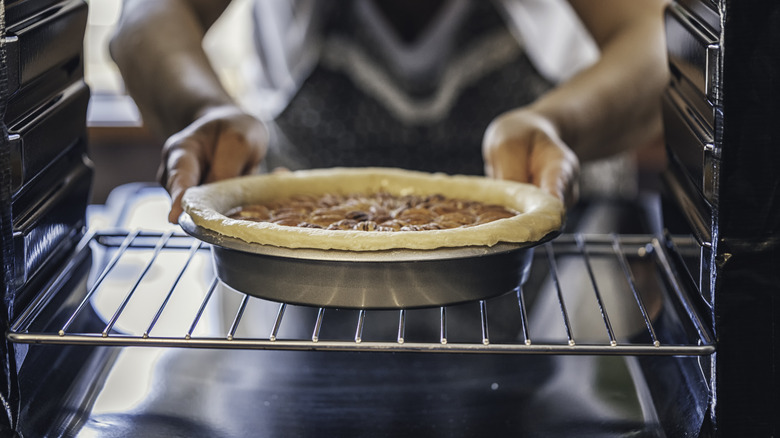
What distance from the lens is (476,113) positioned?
2.06 m

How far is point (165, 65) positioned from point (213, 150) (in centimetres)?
43

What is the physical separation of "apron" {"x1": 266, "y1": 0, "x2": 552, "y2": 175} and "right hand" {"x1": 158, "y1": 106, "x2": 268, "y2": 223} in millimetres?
660

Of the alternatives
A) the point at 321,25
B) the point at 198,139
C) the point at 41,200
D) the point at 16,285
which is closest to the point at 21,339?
the point at 16,285

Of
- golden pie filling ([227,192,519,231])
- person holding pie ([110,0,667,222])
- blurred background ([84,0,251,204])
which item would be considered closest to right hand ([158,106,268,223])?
golden pie filling ([227,192,519,231])

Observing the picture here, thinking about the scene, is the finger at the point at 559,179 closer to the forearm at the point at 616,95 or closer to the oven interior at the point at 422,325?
the oven interior at the point at 422,325

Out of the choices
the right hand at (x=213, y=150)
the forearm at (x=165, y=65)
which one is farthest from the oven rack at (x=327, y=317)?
the forearm at (x=165, y=65)

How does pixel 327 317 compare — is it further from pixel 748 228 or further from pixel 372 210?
pixel 748 228

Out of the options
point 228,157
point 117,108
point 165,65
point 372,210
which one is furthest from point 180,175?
point 117,108

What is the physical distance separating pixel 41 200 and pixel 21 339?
0.73ft

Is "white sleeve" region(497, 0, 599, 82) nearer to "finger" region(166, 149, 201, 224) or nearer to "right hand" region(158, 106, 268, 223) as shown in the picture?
"right hand" region(158, 106, 268, 223)

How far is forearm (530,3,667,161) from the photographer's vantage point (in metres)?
1.62

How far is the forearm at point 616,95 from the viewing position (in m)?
1.62

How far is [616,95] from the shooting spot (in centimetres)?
168

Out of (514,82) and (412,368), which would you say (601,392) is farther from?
(514,82)
